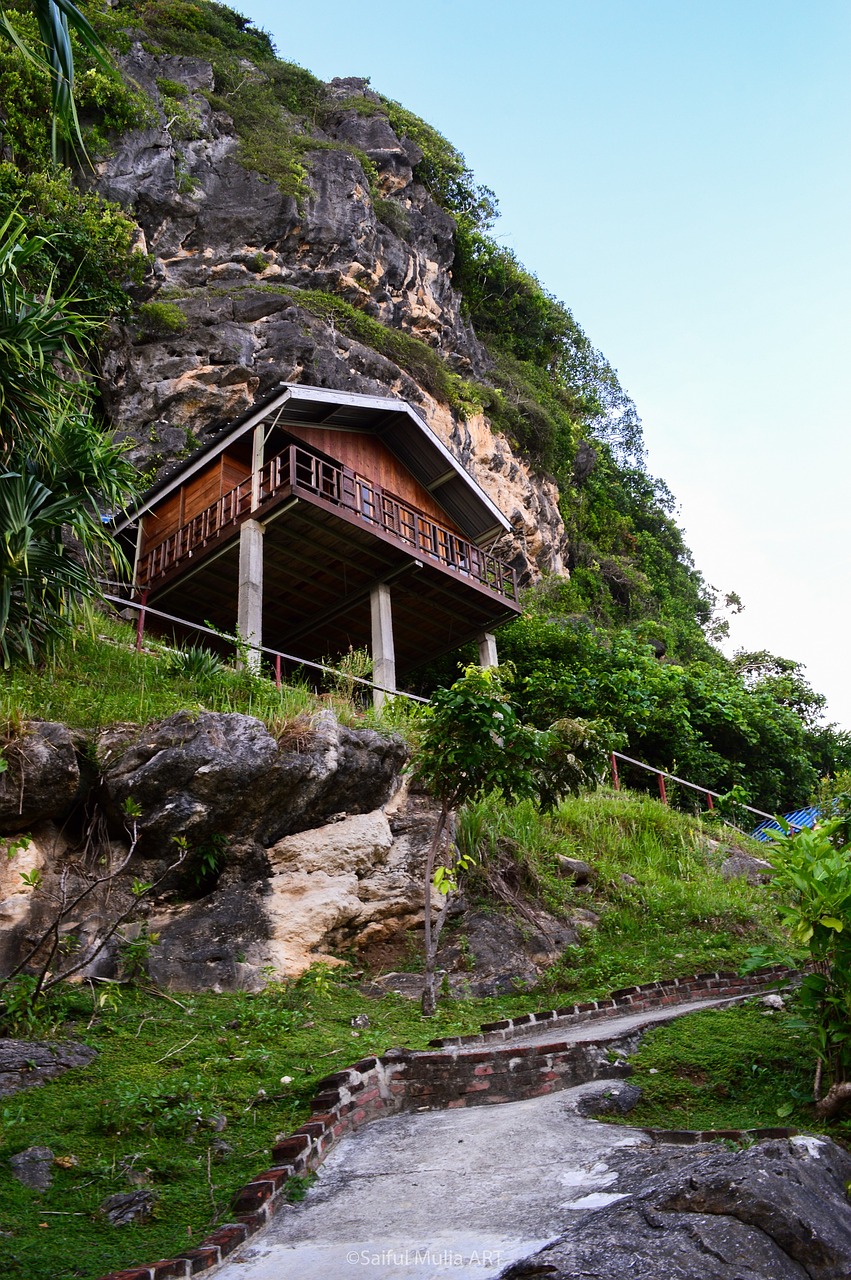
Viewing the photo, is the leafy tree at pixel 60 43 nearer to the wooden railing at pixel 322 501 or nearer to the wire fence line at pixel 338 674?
the wire fence line at pixel 338 674

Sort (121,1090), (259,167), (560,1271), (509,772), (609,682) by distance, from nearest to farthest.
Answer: (560,1271) → (121,1090) → (509,772) → (609,682) → (259,167)

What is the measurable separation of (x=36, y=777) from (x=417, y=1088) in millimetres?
4126

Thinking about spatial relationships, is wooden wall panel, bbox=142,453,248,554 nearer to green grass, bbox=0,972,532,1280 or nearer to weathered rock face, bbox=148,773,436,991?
weathered rock face, bbox=148,773,436,991

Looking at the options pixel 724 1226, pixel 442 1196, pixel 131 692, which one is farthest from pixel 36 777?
pixel 724 1226

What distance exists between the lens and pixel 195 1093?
5801mm

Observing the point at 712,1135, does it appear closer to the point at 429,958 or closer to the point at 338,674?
the point at 429,958

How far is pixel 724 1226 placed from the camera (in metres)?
3.66

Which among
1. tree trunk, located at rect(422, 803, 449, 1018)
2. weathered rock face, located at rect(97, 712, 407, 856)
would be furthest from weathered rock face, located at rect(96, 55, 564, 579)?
tree trunk, located at rect(422, 803, 449, 1018)

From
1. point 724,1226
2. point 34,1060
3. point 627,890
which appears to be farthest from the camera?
point 627,890

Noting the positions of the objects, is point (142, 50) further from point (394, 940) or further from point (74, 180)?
point (394, 940)

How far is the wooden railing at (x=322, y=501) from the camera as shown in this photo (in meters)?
16.4

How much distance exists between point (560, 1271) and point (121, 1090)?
3.04 metres

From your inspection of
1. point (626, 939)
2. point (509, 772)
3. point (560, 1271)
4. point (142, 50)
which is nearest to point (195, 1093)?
point (560, 1271)

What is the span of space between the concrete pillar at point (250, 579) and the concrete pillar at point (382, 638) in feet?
6.47
